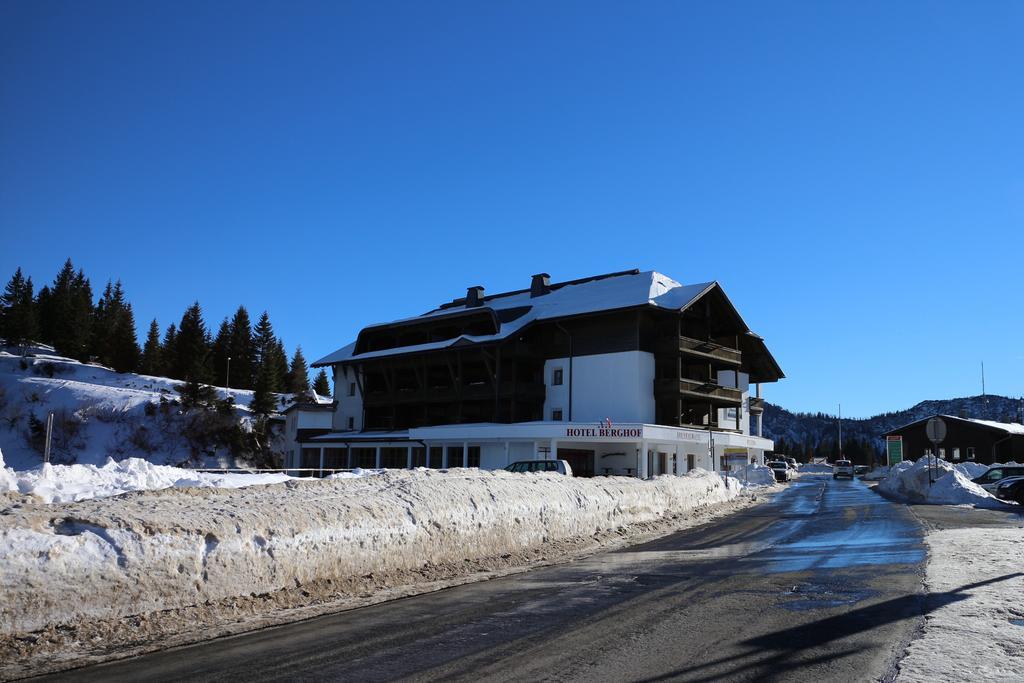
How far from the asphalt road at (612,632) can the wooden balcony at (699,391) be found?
41538 mm

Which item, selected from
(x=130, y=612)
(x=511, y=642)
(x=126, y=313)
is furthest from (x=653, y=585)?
(x=126, y=313)

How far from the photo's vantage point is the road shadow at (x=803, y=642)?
20.9 ft

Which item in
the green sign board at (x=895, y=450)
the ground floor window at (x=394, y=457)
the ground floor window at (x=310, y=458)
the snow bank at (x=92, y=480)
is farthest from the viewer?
the ground floor window at (x=310, y=458)

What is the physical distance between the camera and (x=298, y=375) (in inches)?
Result: 5359

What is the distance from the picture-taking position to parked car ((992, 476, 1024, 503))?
30.0 meters

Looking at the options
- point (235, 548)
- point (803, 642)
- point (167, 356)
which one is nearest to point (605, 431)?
point (235, 548)

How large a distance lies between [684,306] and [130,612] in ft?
164

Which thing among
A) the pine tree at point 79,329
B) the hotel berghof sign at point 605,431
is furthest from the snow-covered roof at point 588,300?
the pine tree at point 79,329

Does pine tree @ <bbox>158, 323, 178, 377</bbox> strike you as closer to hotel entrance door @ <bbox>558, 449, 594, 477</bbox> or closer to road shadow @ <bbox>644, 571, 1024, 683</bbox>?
hotel entrance door @ <bbox>558, 449, 594, 477</bbox>

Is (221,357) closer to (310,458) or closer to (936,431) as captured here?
(310,458)

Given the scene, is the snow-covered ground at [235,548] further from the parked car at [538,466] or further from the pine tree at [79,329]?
the pine tree at [79,329]

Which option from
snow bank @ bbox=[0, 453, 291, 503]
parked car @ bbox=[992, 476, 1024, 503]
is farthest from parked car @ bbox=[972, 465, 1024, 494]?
A: snow bank @ bbox=[0, 453, 291, 503]

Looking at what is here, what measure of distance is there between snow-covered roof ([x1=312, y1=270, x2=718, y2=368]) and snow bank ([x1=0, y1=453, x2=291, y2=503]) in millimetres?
34840

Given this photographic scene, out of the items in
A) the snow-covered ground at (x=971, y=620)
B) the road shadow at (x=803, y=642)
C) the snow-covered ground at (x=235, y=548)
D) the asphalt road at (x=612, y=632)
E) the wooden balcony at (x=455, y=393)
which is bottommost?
the asphalt road at (x=612, y=632)
